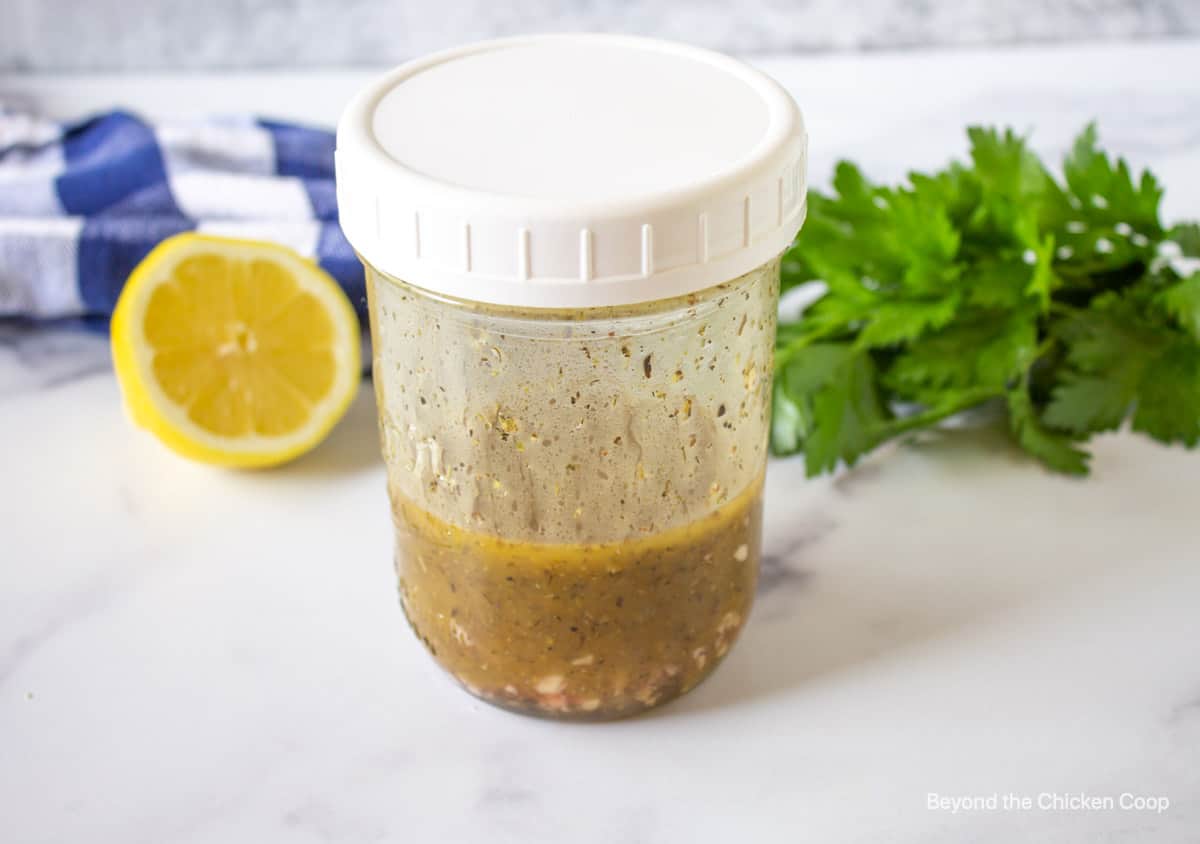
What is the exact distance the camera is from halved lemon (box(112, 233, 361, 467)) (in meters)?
1.01

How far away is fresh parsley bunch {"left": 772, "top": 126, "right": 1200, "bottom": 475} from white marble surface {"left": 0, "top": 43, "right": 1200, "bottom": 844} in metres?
0.05

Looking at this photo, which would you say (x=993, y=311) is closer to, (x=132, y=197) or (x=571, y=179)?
(x=571, y=179)

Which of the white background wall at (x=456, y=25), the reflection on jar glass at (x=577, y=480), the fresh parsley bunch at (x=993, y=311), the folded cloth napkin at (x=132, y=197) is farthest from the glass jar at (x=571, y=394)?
the white background wall at (x=456, y=25)

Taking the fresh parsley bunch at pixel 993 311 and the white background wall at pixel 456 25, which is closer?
the fresh parsley bunch at pixel 993 311

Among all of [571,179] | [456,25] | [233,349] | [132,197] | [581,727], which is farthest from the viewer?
[456,25]

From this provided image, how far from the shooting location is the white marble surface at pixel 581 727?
0.78 m

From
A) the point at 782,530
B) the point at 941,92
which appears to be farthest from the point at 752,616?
the point at 941,92

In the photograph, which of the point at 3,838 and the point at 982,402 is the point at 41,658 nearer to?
the point at 3,838

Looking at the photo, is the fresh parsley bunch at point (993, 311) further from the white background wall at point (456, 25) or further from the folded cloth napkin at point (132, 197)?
the white background wall at point (456, 25)

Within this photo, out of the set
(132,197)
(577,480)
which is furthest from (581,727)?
(132,197)

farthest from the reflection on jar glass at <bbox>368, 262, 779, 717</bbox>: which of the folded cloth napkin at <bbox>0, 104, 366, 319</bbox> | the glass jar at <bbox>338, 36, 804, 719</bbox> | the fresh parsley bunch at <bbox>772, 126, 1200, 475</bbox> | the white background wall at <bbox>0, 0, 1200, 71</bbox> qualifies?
the white background wall at <bbox>0, 0, 1200, 71</bbox>

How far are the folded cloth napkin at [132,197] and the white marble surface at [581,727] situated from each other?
0.25ft

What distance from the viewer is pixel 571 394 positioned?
707 mm

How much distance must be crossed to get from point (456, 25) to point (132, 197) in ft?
1.59
